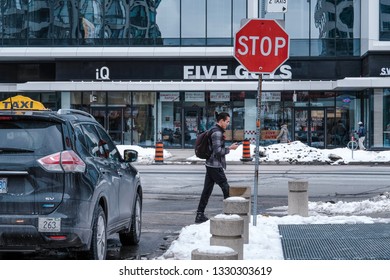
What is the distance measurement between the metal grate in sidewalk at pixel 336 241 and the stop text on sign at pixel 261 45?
2.68 metres

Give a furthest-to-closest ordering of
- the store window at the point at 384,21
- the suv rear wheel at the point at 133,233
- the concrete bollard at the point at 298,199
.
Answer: the store window at the point at 384,21 → the concrete bollard at the point at 298,199 → the suv rear wheel at the point at 133,233

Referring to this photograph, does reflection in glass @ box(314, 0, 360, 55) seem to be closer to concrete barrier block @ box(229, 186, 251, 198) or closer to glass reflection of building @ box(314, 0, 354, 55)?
glass reflection of building @ box(314, 0, 354, 55)

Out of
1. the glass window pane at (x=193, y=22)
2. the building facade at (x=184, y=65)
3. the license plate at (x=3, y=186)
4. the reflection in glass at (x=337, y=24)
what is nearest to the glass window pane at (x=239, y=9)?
the building facade at (x=184, y=65)

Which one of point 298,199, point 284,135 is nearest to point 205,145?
point 298,199

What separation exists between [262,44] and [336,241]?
3.03 metres

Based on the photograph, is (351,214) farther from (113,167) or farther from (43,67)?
(43,67)

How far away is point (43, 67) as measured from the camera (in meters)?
44.4

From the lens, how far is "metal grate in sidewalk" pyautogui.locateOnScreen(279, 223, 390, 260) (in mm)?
8680

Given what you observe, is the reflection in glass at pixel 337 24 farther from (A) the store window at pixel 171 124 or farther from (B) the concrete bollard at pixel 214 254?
(B) the concrete bollard at pixel 214 254

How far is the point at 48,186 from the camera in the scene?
23.9 ft

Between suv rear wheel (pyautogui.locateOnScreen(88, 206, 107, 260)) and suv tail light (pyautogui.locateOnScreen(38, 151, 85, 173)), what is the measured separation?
0.62 meters

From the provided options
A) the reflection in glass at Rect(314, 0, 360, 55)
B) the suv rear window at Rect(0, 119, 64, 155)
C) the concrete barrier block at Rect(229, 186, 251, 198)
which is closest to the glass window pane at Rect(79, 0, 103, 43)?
the reflection in glass at Rect(314, 0, 360, 55)

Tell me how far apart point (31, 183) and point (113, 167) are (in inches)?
66.0

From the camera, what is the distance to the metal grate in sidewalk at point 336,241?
8.68 m
